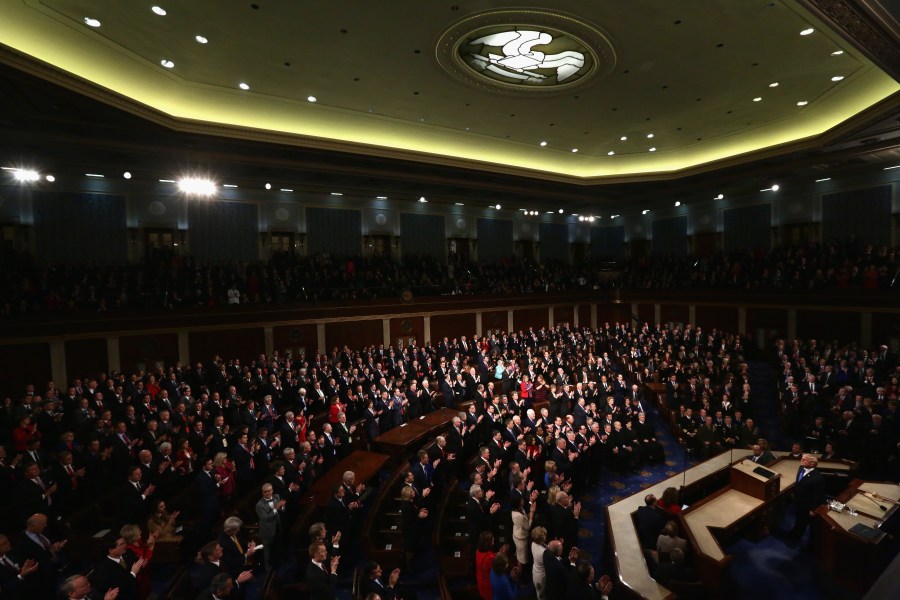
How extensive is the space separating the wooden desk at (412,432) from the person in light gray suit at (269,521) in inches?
119

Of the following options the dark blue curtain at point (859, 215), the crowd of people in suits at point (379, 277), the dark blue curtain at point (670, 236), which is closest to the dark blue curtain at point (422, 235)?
the crowd of people in suits at point (379, 277)

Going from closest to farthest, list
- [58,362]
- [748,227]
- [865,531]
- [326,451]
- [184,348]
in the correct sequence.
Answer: [865,531] → [326,451] → [58,362] → [184,348] → [748,227]

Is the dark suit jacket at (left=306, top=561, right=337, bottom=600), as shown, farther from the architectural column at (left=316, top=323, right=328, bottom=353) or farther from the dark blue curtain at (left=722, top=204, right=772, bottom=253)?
the dark blue curtain at (left=722, top=204, right=772, bottom=253)

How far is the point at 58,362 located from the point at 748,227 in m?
26.2

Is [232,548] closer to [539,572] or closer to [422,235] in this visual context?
[539,572]

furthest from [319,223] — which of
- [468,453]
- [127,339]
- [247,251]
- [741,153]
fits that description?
[741,153]

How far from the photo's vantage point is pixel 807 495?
6262mm

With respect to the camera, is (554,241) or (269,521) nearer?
(269,521)

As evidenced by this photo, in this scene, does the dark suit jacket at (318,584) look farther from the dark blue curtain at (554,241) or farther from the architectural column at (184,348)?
the dark blue curtain at (554,241)

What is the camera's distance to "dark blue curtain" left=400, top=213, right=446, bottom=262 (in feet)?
66.8

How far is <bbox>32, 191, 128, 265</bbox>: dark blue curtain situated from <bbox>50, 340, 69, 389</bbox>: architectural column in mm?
4273

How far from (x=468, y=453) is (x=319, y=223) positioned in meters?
12.9

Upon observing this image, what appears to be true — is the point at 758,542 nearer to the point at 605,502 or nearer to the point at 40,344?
the point at 605,502

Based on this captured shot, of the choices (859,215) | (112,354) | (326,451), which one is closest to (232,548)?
(326,451)
